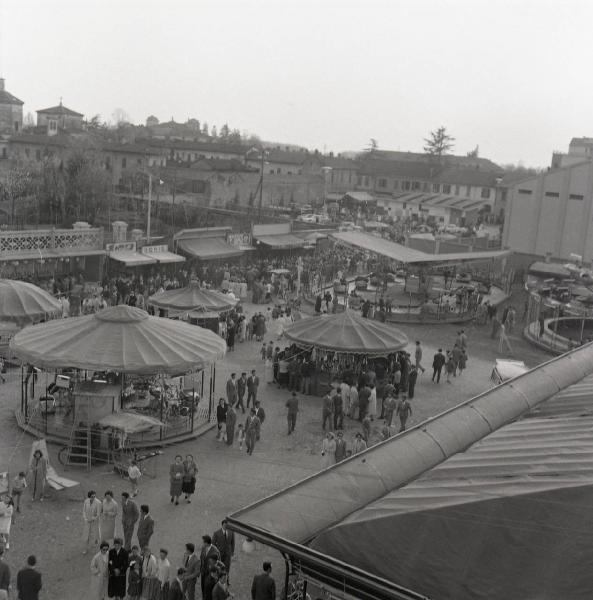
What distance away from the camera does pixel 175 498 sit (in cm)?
1384

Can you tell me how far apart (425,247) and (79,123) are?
6812 cm

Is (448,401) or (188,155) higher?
(188,155)

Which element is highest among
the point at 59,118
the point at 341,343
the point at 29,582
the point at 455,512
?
the point at 59,118

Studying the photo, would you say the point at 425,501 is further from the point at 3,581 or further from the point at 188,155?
the point at 188,155

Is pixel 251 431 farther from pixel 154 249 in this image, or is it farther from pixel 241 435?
pixel 154 249

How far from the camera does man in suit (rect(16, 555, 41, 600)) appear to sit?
9.88 meters

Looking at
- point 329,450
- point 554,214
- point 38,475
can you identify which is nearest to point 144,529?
point 38,475

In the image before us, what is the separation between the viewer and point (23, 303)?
22859 mm

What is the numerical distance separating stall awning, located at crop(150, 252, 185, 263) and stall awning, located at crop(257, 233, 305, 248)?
815 cm

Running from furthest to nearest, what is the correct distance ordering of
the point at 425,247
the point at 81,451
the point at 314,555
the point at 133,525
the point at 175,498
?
the point at 425,247 → the point at 81,451 → the point at 175,498 → the point at 133,525 → the point at 314,555

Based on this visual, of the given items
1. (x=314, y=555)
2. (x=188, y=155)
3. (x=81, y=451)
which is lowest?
(x=81, y=451)

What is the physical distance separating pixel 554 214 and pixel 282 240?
1962cm

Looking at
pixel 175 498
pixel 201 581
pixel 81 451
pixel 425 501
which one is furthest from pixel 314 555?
pixel 81 451

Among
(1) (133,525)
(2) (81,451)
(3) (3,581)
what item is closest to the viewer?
(3) (3,581)
